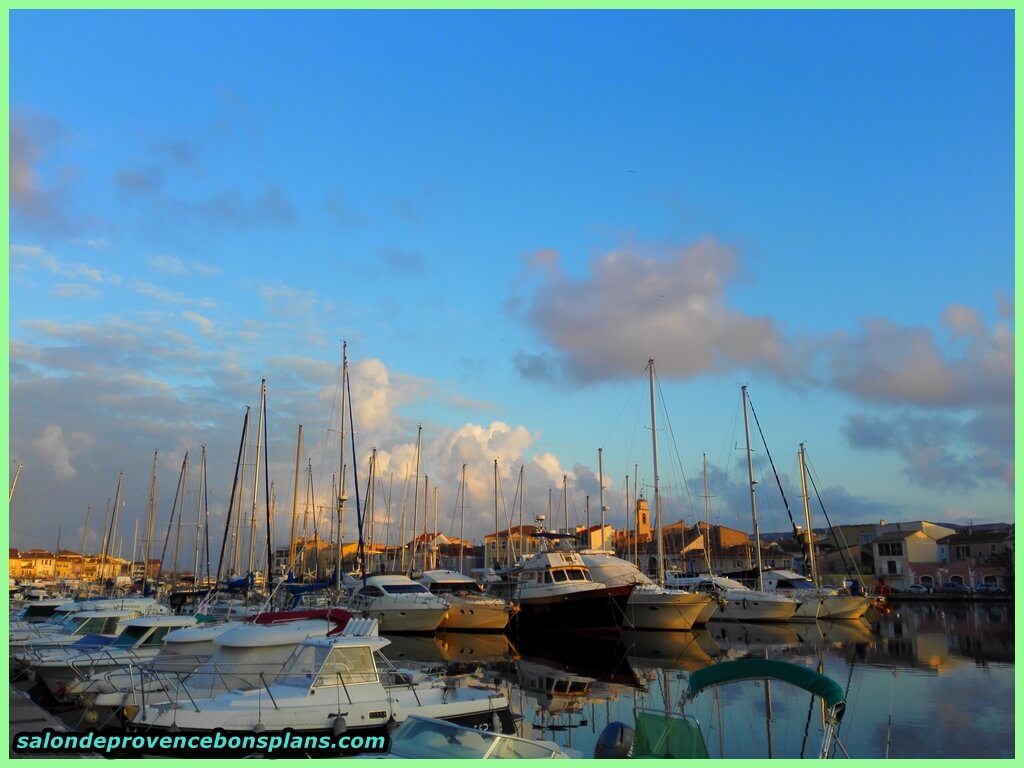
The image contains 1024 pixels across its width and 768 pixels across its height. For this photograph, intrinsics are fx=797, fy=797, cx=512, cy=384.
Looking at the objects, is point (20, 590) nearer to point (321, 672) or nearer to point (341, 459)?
point (341, 459)

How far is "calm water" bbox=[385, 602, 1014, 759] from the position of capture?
17.1 metres

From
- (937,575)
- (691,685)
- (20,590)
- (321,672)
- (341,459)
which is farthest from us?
(937,575)

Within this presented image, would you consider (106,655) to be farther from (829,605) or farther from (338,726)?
(829,605)

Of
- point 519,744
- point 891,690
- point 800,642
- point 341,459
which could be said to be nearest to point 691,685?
point 519,744

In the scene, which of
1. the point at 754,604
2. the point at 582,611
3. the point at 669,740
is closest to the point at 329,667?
the point at 669,740

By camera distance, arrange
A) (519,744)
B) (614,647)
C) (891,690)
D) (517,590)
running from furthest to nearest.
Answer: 1. (517,590)
2. (614,647)
3. (891,690)
4. (519,744)

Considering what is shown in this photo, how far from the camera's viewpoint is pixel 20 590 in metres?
66.4

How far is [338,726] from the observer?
575 inches

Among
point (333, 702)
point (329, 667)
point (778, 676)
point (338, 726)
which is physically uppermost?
point (778, 676)

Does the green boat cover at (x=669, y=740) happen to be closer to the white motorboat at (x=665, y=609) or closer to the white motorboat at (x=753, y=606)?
the white motorboat at (x=665, y=609)

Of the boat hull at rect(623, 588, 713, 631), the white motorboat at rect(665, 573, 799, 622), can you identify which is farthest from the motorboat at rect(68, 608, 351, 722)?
the white motorboat at rect(665, 573, 799, 622)

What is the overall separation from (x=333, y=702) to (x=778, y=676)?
838 cm

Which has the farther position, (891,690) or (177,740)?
(891,690)

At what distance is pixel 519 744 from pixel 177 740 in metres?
6.46
